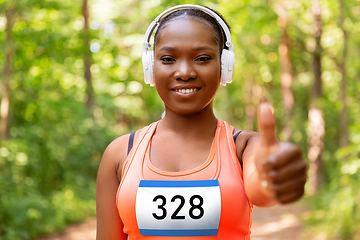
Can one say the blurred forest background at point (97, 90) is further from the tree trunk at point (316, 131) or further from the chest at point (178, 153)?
the chest at point (178, 153)

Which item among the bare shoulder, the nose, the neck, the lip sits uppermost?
the nose

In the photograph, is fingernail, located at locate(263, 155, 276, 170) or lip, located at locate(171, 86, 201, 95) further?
lip, located at locate(171, 86, 201, 95)

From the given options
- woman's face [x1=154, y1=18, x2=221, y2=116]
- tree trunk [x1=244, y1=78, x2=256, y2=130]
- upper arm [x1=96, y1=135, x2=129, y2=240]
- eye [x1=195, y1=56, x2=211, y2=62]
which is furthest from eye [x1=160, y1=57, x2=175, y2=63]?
tree trunk [x1=244, y1=78, x2=256, y2=130]

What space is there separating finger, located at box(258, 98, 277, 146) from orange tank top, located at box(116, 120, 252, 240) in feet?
1.47

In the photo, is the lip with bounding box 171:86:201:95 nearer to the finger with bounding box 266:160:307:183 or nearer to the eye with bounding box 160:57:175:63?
the eye with bounding box 160:57:175:63

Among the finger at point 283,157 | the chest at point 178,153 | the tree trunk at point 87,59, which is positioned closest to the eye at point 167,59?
the chest at point 178,153

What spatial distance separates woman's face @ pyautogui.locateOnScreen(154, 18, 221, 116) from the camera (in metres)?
1.66

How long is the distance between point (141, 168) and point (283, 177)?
73cm

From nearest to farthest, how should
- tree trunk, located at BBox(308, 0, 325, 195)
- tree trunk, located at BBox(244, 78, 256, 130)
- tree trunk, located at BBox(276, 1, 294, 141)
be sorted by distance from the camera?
tree trunk, located at BBox(308, 0, 325, 195), tree trunk, located at BBox(276, 1, 294, 141), tree trunk, located at BBox(244, 78, 256, 130)

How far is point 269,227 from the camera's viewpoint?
8734 millimetres

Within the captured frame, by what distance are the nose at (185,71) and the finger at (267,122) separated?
0.51 meters

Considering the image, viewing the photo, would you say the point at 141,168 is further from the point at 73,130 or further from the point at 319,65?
the point at 319,65

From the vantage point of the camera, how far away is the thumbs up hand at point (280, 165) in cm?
115

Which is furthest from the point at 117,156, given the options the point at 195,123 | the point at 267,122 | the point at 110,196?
the point at 267,122
